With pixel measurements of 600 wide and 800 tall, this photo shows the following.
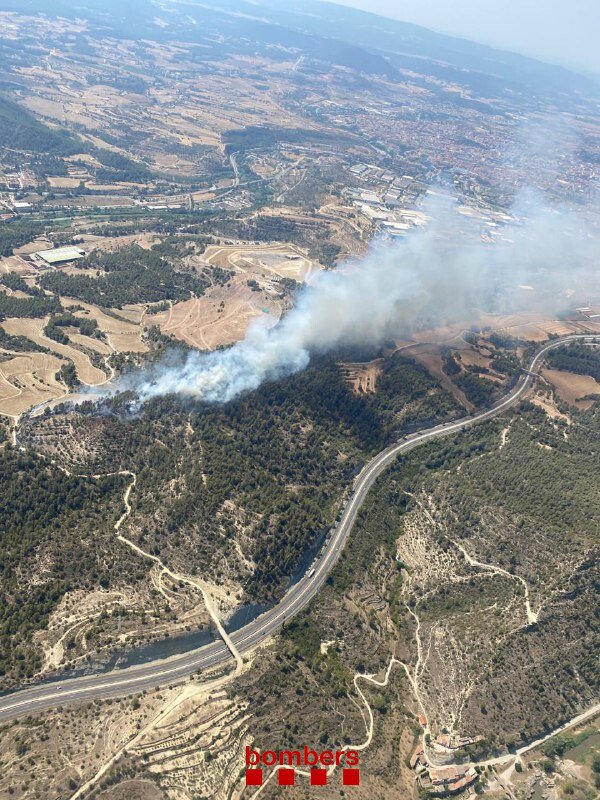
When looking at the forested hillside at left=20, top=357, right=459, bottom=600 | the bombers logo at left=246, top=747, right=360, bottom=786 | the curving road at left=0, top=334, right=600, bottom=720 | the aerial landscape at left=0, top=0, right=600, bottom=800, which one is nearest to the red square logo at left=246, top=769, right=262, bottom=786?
the bombers logo at left=246, top=747, right=360, bottom=786

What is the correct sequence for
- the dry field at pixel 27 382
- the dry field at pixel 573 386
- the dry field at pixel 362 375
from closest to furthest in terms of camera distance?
the dry field at pixel 27 382
the dry field at pixel 362 375
the dry field at pixel 573 386

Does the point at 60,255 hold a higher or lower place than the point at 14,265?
higher

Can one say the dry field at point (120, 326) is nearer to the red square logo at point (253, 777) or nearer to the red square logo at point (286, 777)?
the red square logo at point (253, 777)

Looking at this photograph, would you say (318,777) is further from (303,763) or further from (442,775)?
(442,775)

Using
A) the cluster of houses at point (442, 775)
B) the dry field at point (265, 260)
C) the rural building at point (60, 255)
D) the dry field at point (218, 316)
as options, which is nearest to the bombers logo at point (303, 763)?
the cluster of houses at point (442, 775)

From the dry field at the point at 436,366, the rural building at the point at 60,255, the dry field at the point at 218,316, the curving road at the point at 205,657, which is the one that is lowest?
the curving road at the point at 205,657

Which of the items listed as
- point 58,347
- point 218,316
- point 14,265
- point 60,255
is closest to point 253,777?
point 58,347
